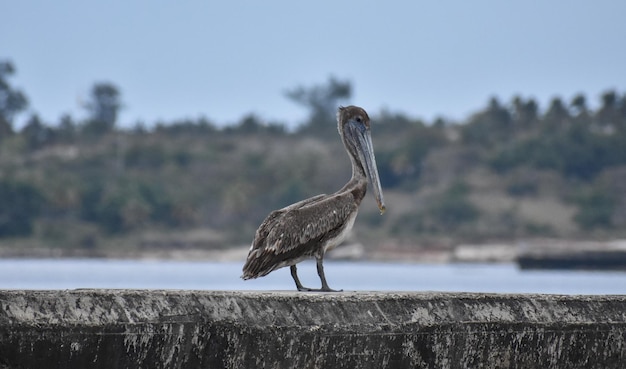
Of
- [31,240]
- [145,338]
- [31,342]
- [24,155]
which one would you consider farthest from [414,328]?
[24,155]

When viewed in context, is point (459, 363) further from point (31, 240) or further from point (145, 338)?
point (31, 240)

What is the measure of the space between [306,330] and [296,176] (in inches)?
3306

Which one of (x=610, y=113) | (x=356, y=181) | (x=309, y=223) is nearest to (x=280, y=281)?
(x=356, y=181)

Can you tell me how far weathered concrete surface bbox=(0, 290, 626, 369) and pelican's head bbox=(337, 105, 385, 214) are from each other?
2317 millimetres

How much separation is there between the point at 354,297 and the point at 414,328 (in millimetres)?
278

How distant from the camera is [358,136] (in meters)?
8.78

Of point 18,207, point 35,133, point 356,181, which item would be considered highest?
point 35,133

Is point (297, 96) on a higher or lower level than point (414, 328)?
higher

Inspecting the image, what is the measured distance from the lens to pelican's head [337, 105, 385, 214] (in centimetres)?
870

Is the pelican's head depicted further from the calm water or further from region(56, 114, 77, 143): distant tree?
region(56, 114, 77, 143): distant tree

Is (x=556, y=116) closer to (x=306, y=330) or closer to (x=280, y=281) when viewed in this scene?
(x=280, y=281)

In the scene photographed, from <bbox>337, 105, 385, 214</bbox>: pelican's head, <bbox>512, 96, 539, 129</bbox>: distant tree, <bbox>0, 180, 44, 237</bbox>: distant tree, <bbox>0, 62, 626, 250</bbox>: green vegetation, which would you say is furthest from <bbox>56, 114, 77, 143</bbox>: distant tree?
<bbox>337, 105, 385, 214</bbox>: pelican's head

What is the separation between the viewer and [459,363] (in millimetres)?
6188

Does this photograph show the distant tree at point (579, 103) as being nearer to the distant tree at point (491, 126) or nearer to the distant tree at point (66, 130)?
the distant tree at point (491, 126)
